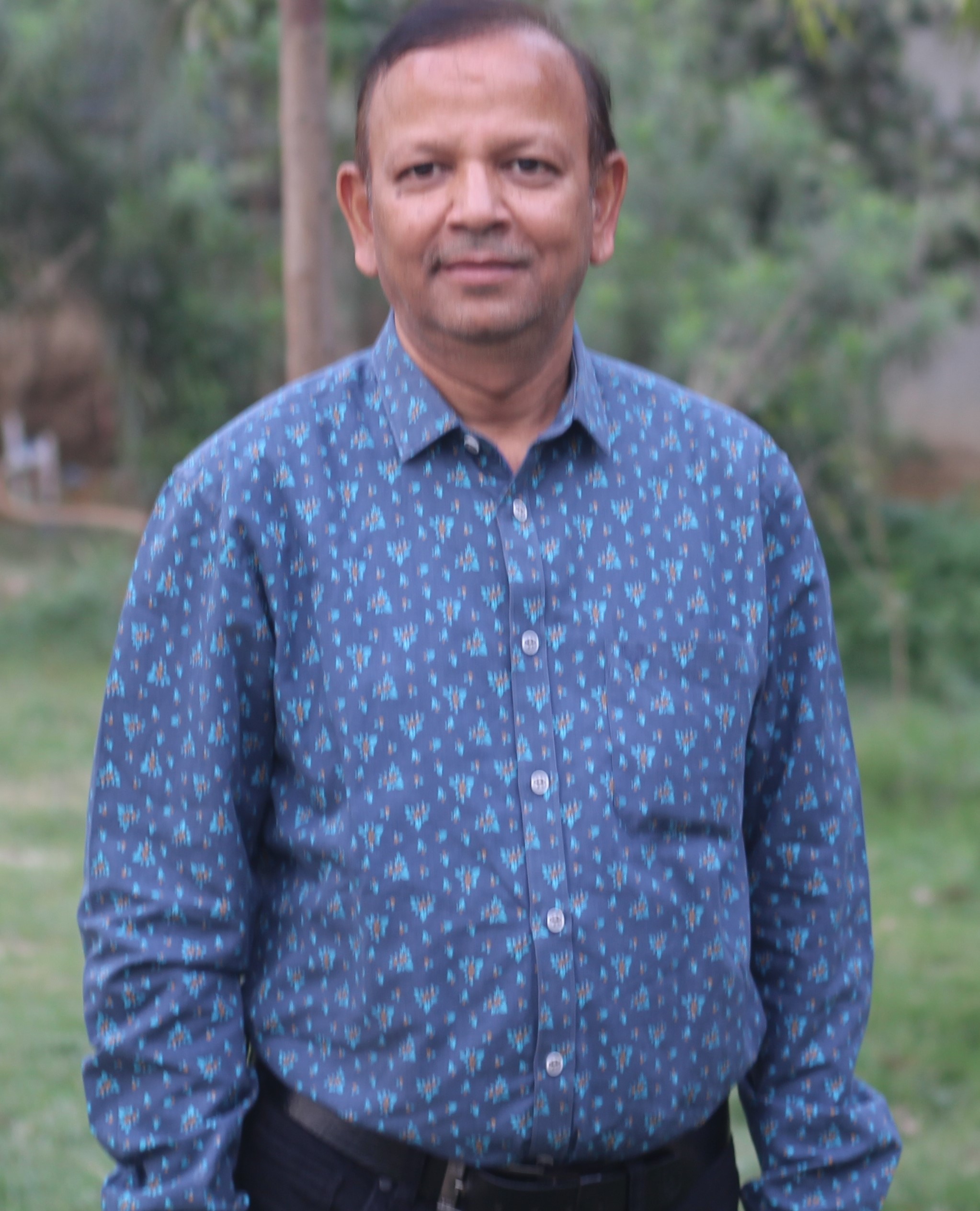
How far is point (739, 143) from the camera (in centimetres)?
805

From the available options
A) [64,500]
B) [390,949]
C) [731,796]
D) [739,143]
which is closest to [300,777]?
Answer: [390,949]

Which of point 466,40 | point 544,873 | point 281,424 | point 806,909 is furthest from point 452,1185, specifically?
point 466,40

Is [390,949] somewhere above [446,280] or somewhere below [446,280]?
below

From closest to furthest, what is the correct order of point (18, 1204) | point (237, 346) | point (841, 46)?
point (18, 1204) → point (237, 346) → point (841, 46)

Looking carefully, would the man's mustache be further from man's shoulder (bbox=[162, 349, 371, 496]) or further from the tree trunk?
the tree trunk

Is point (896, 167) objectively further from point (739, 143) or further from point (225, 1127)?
point (225, 1127)

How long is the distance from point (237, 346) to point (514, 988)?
26.0 ft

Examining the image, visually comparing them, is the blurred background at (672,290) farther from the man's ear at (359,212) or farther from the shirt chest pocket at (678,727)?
the shirt chest pocket at (678,727)

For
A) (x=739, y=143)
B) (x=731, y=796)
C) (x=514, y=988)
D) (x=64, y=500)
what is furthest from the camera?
(x=64, y=500)

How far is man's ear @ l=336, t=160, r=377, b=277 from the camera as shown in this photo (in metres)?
1.76

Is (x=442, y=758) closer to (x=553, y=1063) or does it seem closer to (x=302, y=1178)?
(x=553, y=1063)

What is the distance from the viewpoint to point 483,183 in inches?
63.4

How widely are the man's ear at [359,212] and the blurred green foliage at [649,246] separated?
4954 mm

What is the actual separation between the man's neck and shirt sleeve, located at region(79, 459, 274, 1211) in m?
0.27
